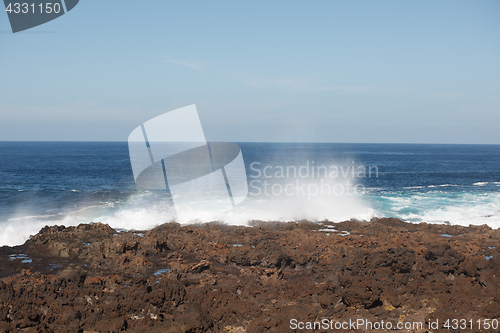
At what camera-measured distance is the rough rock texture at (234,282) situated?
7328mm

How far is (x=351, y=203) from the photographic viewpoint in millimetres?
25203

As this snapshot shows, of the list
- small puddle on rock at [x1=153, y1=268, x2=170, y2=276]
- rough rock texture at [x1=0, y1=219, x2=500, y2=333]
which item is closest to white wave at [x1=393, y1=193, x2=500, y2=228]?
rough rock texture at [x1=0, y1=219, x2=500, y2=333]

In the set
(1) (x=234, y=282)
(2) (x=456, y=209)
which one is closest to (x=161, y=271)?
(1) (x=234, y=282)

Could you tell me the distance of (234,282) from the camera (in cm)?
933

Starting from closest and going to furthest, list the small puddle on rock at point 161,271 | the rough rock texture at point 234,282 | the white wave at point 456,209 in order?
1. the rough rock texture at point 234,282
2. the small puddle on rock at point 161,271
3. the white wave at point 456,209

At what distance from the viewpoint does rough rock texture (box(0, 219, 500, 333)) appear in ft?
24.0

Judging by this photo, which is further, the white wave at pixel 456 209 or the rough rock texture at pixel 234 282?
the white wave at pixel 456 209

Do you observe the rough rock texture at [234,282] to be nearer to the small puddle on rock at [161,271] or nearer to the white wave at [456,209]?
the small puddle on rock at [161,271]

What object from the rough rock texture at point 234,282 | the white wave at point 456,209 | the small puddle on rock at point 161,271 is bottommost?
the white wave at point 456,209

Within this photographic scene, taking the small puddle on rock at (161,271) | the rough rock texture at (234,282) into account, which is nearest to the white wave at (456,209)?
the rough rock texture at (234,282)

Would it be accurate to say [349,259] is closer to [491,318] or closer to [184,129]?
[491,318]

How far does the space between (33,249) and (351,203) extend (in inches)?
785

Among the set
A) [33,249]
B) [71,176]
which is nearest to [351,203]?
[33,249]

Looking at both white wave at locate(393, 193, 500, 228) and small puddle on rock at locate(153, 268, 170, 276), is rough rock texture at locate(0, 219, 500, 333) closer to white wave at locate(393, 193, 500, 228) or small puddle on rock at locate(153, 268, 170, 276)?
small puddle on rock at locate(153, 268, 170, 276)
